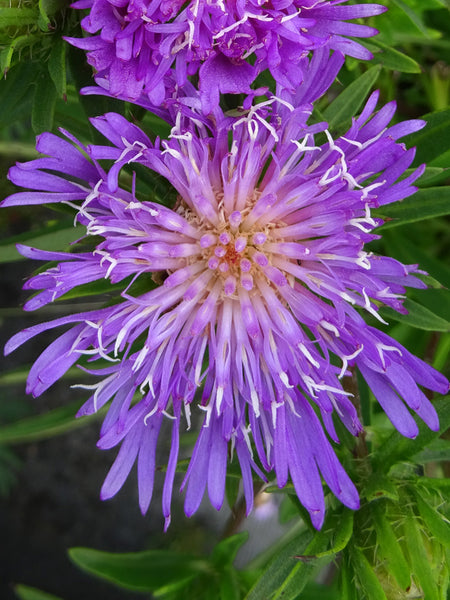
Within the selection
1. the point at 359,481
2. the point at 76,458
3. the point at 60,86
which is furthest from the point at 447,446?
the point at 76,458

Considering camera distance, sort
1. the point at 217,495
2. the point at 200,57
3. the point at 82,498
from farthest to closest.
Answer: the point at 82,498
the point at 217,495
the point at 200,57

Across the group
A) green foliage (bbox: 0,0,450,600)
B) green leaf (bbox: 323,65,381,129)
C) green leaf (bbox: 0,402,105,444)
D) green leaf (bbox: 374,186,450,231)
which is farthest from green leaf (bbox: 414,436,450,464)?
green leaf (bbox: 0,402,105,444)

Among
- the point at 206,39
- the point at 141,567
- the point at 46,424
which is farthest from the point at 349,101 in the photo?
the point at 141,567

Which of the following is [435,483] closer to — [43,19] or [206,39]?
[206,39]

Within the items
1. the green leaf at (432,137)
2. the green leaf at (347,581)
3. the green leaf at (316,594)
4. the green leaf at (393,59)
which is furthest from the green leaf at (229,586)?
the green leaf at (393,59)

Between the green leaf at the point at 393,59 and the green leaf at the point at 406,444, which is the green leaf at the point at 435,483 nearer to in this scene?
the green leaf at the point at 406,444

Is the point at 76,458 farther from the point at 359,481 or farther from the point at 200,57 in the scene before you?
the point at 200,57
